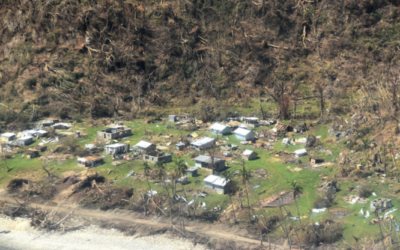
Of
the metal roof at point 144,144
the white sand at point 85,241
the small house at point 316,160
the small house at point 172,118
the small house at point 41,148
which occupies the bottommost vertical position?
the white sand at point 85,241

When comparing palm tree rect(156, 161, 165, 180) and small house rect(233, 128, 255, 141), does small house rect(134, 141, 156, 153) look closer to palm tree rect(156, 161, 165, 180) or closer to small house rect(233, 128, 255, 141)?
palm tree rect(156, 161, 165, 180)

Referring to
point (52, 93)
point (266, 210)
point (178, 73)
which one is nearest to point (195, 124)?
point (178, 73)

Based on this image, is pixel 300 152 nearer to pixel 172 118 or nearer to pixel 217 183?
pixel 217 183

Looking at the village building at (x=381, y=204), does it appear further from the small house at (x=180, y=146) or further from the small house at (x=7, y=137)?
the small house at (x=7, y=137)

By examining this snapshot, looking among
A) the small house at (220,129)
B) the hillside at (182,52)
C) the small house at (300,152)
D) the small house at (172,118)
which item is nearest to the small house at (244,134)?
the small house at (220,129)

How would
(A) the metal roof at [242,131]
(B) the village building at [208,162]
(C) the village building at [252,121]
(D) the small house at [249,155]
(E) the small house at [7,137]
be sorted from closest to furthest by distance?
(B) the village building at [208,162] < (D) the small house at [249,155] < (A) the metal roof at [242,131] < (E) the small house at [7,137] < (C) the village building at [252,121]

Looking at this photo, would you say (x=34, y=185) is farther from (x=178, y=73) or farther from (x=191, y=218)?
(x=178, y=73)
